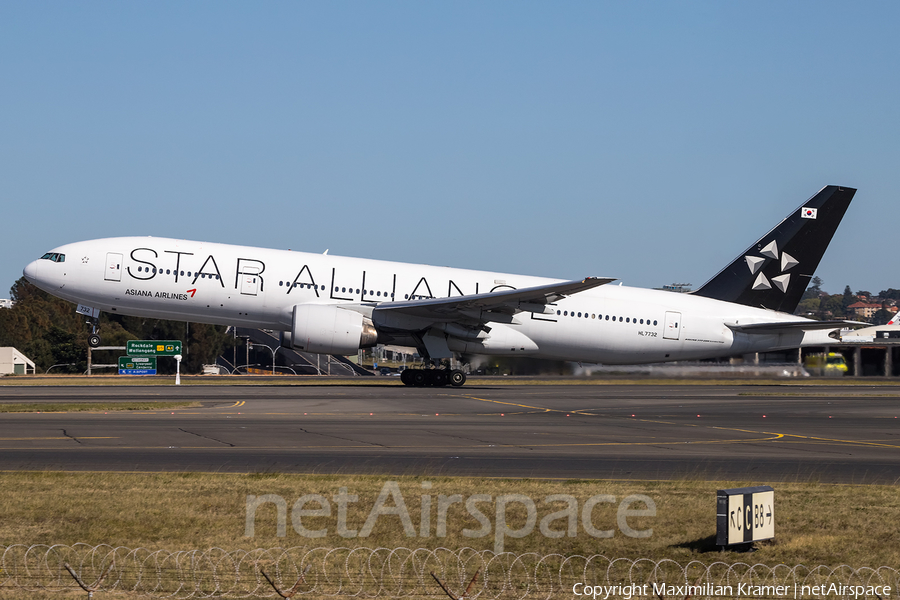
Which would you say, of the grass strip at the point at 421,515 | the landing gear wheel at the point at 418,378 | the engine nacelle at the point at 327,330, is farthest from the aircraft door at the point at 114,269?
the grass strip at the point at 421,515

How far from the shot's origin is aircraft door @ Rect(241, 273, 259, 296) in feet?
111

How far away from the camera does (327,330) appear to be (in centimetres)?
3306

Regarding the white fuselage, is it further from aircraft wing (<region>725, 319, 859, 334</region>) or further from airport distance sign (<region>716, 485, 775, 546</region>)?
airport distance sign (<region>716, 485, 775, 546</region>)

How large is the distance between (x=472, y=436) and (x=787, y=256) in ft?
83.7

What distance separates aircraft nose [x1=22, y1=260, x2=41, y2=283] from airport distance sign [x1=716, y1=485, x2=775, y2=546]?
106 ft

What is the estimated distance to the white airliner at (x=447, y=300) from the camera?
1321 inches

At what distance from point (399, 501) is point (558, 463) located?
183 inches

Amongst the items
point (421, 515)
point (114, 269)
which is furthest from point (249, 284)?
point (421, 515)

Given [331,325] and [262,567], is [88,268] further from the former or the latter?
[262,567]

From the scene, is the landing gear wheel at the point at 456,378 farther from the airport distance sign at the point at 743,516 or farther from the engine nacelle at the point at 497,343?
the airport distance sign at the point at 743,516

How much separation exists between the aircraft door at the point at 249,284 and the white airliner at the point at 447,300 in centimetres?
4

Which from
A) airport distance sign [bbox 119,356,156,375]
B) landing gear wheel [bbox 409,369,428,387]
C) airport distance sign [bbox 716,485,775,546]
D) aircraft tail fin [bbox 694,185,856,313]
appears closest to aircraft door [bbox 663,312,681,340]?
aircraft tail fin [bbox 694,185,856,313]

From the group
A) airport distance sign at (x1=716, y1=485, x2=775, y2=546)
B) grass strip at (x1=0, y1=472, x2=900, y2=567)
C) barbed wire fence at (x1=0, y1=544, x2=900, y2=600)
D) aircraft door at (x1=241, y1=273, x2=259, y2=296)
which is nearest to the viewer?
barbed wire fence at (x1=0, y1=544, x2=900, y2=600)

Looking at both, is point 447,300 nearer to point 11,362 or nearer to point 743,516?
point 743,516
